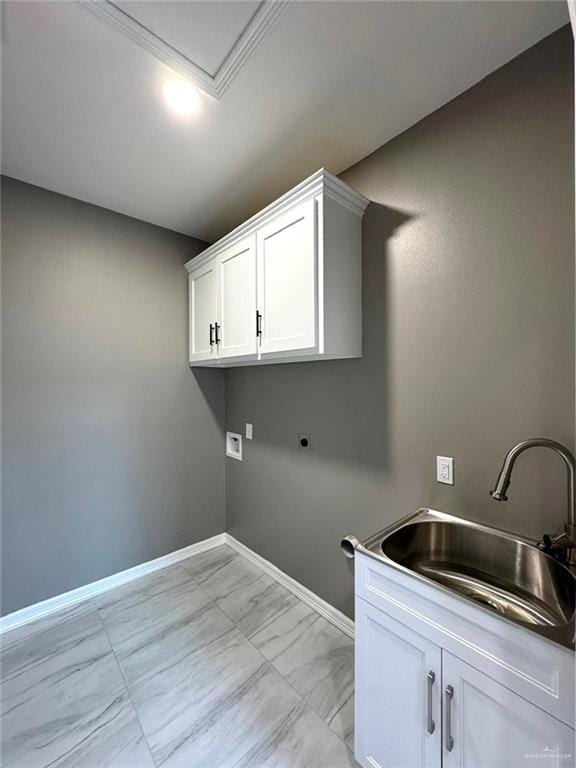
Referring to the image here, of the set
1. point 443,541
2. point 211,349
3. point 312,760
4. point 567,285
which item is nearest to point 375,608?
point 443,541

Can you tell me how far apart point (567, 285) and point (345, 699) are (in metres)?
1.99

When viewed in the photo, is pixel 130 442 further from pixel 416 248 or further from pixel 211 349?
pixel 416 248

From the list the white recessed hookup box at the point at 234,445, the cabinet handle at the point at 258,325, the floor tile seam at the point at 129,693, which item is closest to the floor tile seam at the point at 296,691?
the floor tile seam at the point at 129,693

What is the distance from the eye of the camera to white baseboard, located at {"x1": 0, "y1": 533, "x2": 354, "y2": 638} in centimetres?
184

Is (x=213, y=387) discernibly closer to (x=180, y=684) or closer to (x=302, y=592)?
(x=302, y=592)

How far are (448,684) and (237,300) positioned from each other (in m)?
1.98

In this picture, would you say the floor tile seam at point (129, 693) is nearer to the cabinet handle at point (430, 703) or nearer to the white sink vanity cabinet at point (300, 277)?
the cabinet handle at point (430, 703)

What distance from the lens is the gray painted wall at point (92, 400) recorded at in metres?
1.89

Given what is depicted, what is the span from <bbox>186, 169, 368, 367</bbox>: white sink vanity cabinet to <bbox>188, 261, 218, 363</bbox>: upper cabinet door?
244 mm

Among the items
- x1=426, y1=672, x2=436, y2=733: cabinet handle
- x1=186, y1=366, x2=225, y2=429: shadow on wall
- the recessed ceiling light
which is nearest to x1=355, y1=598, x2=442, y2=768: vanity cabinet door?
x1=426, y1=672, x2=436, y2=733: cabinet handle

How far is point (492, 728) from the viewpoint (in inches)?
30.3

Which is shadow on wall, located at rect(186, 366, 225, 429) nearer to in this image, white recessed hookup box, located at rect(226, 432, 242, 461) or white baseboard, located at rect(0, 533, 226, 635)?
white recessed hookup box, located at rect(226, 432, 242, 461)

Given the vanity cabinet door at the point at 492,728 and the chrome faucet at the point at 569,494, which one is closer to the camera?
the vanity cabinet door at the point at 492,728

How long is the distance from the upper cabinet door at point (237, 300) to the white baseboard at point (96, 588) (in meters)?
1.75
